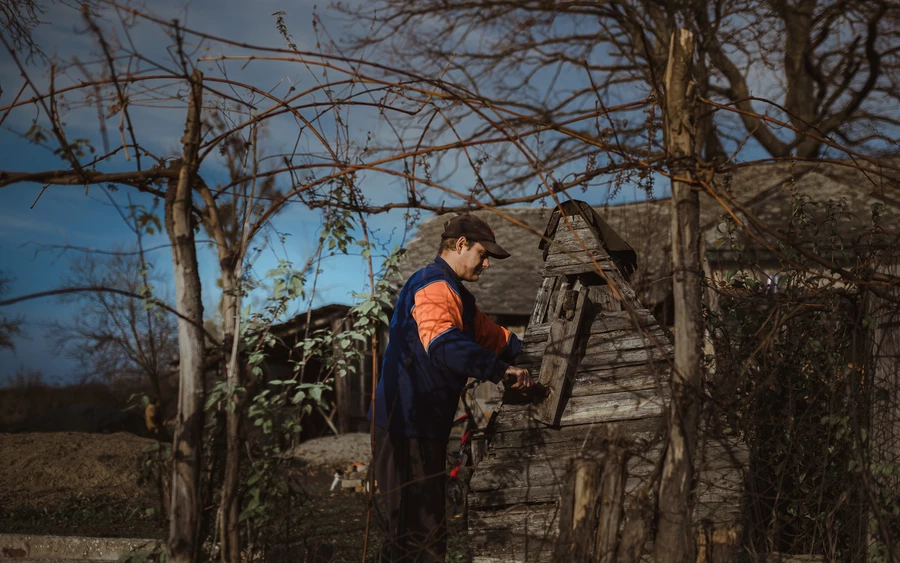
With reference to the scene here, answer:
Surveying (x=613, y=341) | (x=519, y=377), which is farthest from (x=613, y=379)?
(x=519, y=377)

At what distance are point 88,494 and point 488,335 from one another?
6.78 m

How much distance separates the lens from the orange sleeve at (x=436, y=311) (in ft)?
12.7

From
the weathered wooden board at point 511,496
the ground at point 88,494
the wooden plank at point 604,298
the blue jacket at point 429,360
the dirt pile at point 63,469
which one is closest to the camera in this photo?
the blue jacket at point 429,360

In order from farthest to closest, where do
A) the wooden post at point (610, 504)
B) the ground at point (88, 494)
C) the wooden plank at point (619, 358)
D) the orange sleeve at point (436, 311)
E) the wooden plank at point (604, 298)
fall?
the ground at point (88, 494) → the wooden plank at point (604, 298) → the wooden plank at point (619, 358) → the orange sleeve at point (436, 311) → the wooden post at point (610, 504)

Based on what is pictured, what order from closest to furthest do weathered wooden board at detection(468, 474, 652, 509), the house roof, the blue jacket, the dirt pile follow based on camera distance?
the blue jacket
weathered wooden board at detection(468, 474, 652, 509)
the dirt pile
the house roof

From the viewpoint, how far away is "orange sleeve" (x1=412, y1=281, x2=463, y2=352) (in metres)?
3.86

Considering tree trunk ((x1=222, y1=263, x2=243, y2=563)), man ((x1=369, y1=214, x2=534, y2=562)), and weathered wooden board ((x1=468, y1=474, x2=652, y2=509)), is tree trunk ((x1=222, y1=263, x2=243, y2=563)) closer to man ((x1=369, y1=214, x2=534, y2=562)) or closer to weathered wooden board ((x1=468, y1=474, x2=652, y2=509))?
man ((x1=369, y1=214, x2=534, y2=562))

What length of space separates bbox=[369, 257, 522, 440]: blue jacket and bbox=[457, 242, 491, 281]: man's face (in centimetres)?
11

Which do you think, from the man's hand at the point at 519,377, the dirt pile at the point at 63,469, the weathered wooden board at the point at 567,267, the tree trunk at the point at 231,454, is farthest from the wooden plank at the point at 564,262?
the dirt pile at the point at 63,469

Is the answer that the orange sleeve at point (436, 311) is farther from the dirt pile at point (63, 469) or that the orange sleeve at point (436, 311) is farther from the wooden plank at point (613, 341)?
the dirt pile at point (63, 469)

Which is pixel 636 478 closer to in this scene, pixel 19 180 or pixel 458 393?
pixel 458 393

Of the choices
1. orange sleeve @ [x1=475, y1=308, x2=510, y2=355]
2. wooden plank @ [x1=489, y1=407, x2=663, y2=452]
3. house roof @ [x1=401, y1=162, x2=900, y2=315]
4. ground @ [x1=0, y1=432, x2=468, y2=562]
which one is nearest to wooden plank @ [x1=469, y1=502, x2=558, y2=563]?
wooden plank @ [x1=489, y1=407, x2=663, y2=452]

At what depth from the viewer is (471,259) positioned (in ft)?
14.2

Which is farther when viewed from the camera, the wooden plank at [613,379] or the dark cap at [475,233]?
the dark cap at [475,233]
